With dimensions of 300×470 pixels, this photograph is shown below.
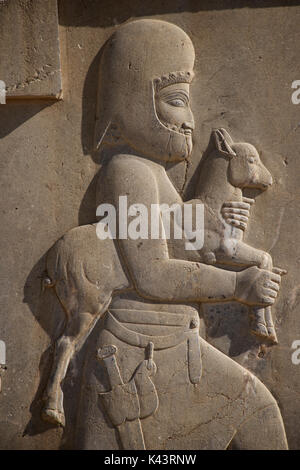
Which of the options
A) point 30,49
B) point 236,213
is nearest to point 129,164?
point 236,213

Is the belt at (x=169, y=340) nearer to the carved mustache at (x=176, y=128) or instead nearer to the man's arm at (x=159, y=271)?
the man's arm at (x=159, y=271)

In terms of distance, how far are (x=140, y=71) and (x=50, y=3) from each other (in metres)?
0.69

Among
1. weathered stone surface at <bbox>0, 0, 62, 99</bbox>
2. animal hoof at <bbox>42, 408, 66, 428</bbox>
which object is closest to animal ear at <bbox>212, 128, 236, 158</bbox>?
weathered stone surface at <bbox>0, 0, 62, 99</bbox>

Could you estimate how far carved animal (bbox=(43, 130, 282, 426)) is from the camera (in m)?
3.54

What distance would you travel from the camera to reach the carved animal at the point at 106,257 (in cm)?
354

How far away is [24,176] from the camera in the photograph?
3.71 metres

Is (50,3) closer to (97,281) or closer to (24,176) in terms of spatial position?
(24,176)

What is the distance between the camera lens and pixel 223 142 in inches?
144

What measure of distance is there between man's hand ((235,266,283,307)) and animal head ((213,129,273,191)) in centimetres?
51

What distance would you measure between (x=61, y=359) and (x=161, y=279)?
73cm

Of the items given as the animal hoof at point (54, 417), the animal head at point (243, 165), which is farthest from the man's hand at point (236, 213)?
Result: the animal hoof at point (54, 417)

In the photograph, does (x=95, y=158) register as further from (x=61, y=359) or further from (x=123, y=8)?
(x=61, y=359)

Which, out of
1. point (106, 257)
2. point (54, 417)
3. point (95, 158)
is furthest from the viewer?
point (95, 158)

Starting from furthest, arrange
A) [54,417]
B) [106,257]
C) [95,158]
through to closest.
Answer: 1. [95,158]
2. [106,257]
3. [54,417]
